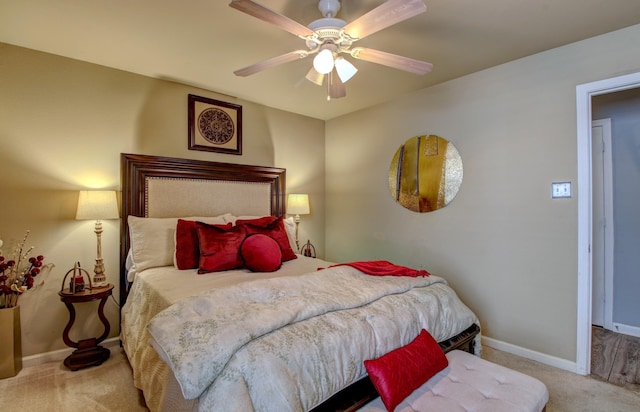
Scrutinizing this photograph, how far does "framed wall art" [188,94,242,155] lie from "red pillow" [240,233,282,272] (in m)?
1.32

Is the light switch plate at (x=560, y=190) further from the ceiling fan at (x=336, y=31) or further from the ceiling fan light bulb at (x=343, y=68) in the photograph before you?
the ceiling fan light bulb at (x=343, y=68)

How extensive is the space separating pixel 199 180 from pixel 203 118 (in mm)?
684

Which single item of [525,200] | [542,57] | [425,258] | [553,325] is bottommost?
[553,325]

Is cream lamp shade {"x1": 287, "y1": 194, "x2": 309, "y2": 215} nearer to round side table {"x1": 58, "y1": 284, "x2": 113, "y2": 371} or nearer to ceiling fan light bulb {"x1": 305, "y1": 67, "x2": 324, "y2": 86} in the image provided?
ceiling fan light bulb {"x1": 305, "y1": 67, "x2": 324, "y2": 86}

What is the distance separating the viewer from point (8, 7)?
191cm

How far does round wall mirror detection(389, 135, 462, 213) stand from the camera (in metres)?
3.01

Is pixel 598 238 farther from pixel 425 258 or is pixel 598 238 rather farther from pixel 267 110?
pixel 267 110

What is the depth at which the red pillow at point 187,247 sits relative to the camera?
8.23 ft

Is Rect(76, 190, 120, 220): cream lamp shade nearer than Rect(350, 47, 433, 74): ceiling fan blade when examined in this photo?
No

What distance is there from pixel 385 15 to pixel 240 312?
5.23 feet

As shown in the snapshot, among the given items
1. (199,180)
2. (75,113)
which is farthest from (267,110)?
(75,113)

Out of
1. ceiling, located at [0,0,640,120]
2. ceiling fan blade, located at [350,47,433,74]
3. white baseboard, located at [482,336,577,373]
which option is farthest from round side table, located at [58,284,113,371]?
white baseboard, located at [482,336,577,373]

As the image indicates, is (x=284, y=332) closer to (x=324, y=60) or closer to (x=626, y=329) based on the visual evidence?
(x=324, y=60)

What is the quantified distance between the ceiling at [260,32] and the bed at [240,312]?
94cm
